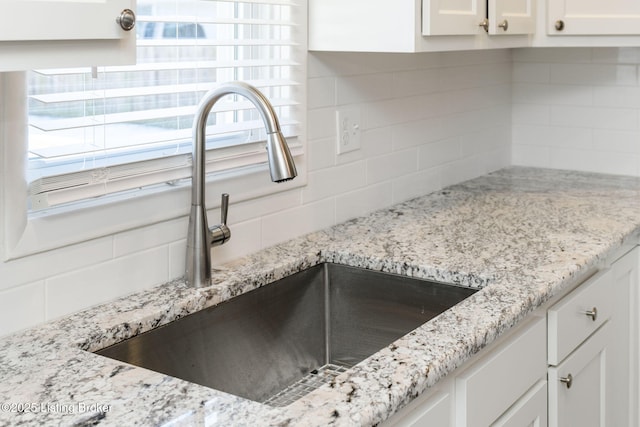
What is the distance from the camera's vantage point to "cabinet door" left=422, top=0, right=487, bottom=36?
6.25ft

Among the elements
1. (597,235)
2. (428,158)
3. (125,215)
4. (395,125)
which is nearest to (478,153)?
(428,158)

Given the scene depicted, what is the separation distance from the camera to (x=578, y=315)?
189cm

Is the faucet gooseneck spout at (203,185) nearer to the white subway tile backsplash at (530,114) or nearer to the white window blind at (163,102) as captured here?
the white window blind at (163,102)

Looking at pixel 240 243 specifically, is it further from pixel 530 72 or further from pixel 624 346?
pixel 530 72

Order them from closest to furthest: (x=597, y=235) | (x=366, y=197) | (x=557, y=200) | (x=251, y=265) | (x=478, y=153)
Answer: (x=251, y=265), (x=597, y=235), (x=366, y=197), (x=557, y=200), (x=478, y=153)

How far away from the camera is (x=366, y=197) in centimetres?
234

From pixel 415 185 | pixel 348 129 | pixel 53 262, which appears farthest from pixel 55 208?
pixel 415 185

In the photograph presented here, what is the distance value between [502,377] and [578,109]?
5.49 ft

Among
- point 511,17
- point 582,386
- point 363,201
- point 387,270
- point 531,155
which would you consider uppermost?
point 511,17

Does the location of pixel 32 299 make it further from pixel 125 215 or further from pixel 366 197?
pixel 366 197

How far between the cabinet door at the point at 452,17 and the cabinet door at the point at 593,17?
457mm

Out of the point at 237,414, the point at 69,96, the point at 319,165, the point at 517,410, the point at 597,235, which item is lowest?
the point at 517,410

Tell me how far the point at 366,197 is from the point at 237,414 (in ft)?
4.22

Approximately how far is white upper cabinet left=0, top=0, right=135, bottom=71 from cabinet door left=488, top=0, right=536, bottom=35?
4.35 feet
